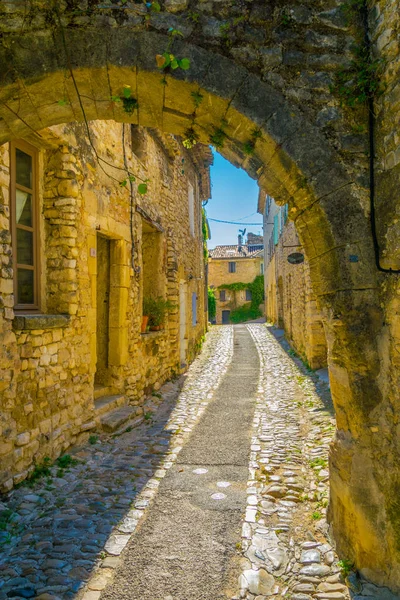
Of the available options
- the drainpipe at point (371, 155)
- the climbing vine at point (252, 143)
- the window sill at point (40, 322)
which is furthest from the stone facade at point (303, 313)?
the drainpipe at point (371, 155)

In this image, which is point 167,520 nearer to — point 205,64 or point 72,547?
point 72,547

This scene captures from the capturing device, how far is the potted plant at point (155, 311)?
26.0ft

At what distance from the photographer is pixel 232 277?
1417 inches

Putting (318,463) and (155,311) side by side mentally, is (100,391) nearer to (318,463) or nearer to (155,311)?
(155,311)

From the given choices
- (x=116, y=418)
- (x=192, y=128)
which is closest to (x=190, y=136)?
(x=192, y=128)

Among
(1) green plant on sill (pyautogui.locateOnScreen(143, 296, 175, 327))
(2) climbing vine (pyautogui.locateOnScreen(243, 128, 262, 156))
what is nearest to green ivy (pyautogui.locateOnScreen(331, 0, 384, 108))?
(2) climbing vine (pyautogui.locateOnScreen(243, 128, 262, 156))

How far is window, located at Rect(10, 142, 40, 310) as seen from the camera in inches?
158

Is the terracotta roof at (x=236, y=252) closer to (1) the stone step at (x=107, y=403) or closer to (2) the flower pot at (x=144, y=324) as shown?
(2) the flower pot at (x=144, y=324)

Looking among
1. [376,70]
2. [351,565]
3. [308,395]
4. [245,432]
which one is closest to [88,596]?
[351,565]

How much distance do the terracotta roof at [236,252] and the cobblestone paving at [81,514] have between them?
32.0 m

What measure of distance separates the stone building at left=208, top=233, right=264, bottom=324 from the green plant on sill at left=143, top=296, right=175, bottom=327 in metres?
27.3

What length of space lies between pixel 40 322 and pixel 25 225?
1.07 metres

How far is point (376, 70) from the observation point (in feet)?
7.64

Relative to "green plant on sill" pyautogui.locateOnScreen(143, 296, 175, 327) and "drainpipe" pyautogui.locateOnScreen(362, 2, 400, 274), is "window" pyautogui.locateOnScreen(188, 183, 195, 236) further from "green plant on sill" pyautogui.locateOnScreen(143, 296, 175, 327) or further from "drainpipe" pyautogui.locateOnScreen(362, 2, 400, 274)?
"drainpipe" pyautogui.locateOnScreen(362, 2, 400, 274)
